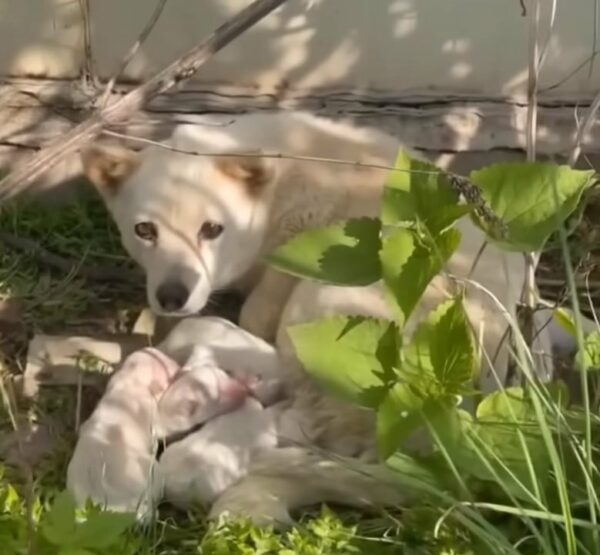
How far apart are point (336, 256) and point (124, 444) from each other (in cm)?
54

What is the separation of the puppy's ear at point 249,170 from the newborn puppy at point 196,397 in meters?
0.38

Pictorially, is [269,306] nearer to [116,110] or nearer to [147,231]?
[147,231]

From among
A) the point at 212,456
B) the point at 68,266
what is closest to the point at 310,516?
the point at 212,456

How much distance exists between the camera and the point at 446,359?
153 cm

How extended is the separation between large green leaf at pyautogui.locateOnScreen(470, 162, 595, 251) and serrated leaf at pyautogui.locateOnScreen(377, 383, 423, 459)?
0.24 metres

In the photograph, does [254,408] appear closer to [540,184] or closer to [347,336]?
[347,336]

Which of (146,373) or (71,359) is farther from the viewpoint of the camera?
(71,359)

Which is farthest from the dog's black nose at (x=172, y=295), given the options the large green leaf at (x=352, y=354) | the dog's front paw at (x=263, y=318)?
the large green leaf at (x=352, y=354)

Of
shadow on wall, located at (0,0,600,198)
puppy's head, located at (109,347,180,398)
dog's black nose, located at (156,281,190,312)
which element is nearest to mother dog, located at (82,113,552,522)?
dog's black nose, located at (156,281,190,312)

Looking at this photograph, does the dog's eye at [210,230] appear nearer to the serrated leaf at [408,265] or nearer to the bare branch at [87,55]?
the bare branch at [87,55]

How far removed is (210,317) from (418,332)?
0.76 m

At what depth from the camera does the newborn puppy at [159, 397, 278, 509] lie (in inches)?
71.9

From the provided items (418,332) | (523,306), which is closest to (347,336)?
(418,332)

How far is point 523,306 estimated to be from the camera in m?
1.74
